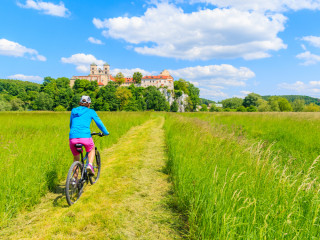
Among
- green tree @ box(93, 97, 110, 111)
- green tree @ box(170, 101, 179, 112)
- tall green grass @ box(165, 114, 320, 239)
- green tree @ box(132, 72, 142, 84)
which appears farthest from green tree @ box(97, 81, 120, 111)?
tall green grass @ box(165, 114, 320, 239)

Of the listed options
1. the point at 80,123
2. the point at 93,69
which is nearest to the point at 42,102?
the point at 93,69

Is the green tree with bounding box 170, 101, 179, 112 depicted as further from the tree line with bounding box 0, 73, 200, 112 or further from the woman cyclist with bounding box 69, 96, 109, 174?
the woman cyclist with bounding box 69, 96, 109, 174

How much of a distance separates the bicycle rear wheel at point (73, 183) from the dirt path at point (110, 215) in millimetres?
144

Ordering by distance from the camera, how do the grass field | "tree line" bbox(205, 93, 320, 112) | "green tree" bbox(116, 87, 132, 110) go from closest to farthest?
the grass field → "tree line" bbox(205, 93, 320, 112) → "green tree" bbox(116, 87, 132, 110)

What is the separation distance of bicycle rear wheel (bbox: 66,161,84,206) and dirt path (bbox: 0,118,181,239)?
144 millimetres

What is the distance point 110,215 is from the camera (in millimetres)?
3111

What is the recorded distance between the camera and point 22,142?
530cm

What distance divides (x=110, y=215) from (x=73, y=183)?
3.43 ft

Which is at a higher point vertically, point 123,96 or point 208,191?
point 123,96

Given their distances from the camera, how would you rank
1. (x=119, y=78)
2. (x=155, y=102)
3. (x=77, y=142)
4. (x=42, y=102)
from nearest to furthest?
(x=77, y=142) < (x=42, y=102) < (x=155, y=102) < (x=119, y=78)

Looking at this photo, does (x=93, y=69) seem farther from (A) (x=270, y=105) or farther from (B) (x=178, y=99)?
(A) (x=270, y=105)

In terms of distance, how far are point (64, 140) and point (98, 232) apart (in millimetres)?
4438

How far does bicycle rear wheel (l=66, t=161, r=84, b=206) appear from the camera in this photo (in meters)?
3.39

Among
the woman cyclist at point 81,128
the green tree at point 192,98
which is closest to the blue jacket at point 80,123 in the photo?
the woman cyclist at point 81,128
